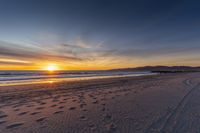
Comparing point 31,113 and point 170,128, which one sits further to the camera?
point 31,113

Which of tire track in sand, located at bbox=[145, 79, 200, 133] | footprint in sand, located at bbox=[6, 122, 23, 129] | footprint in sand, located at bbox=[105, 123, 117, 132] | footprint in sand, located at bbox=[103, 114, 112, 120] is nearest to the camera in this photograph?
tire track in sand, located at bbox=[145, 79, 200, 133]

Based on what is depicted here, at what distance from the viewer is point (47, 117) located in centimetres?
469

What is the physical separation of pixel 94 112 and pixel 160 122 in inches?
91.0

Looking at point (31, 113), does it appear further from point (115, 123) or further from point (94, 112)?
point (115, 123)

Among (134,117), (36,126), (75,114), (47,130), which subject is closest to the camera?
(47,130)

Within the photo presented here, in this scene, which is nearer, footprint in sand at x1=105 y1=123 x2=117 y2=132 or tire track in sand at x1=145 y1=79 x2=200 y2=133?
tire track in sand at x1=145 y1=79 x2=200 y2=133

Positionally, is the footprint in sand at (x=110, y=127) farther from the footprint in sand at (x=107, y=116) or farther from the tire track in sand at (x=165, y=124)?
the tire track in sand at (x=165, y=124)

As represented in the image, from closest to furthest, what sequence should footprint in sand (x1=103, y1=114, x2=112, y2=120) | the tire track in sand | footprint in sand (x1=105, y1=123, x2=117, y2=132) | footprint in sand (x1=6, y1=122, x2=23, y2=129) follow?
the tire track in sand → footprint in sand (x1=105, y1=123, x2=117, y2=132) → footprint in sand (x1=6, y1=122, x2=23, y2=129) → footprint in sand (x1=103, y1=114, x2=112, y2=120)

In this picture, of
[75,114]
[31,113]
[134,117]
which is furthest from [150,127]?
[31,113]

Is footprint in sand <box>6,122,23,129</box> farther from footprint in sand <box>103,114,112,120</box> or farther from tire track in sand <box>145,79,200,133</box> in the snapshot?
tire track in sand <box>145,79,200,133</box>

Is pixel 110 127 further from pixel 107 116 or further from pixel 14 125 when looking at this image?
pixel 14 125

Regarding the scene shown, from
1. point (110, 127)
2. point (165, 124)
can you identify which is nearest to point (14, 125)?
point (110, 127)

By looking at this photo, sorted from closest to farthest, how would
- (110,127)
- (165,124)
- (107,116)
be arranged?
1. (110,127)
2. (165,124)
3. (107,116)

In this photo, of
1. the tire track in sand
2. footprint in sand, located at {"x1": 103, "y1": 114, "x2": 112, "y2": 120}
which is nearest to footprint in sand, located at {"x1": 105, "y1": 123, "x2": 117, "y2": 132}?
footprint in sand, located at {"x1": 103, "y1": 114, "x2": 112, "y2": 120}
